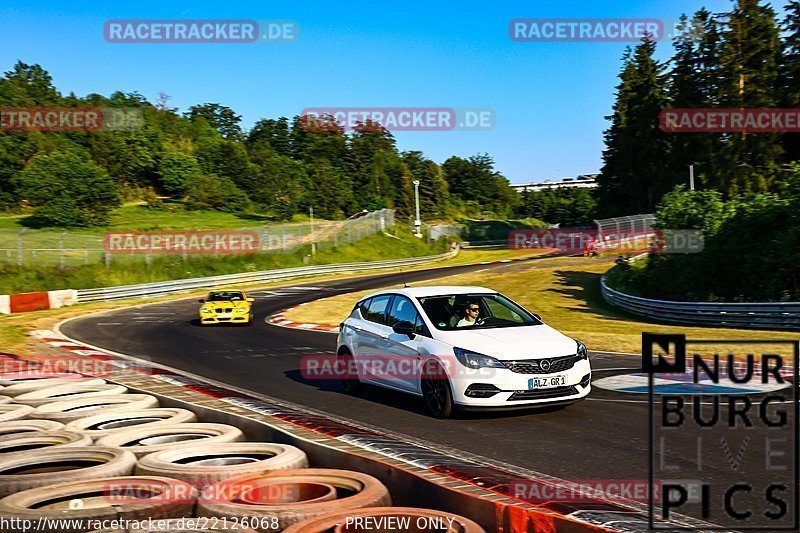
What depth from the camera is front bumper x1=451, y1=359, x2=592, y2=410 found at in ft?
31.5

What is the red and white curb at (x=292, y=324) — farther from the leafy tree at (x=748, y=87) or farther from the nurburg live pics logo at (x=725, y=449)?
the leafy tree at (x=748, y=87)

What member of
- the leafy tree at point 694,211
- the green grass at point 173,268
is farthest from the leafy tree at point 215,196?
the leafy tree at point 694,211

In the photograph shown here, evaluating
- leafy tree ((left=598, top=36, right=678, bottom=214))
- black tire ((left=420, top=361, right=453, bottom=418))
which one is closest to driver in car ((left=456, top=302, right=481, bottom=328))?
black tire ((left=420, top=361, right=453, bottom=418))

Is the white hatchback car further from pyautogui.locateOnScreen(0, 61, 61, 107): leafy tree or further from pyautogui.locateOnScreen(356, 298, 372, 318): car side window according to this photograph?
pyautogui.locateOnScreen(0, 61, 61, 107): leafy tree

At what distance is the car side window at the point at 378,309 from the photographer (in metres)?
11.9

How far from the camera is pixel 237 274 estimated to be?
50.5m

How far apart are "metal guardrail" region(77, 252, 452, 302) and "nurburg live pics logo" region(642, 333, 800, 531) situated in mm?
34293

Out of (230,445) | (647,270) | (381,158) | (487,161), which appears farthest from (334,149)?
(230,445)

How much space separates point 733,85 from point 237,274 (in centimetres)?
4184

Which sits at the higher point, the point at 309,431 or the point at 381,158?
the point at 381,158

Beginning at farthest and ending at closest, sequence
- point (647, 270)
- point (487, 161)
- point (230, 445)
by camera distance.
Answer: point (487, 161) → point (647, 270) → point (230, 445)

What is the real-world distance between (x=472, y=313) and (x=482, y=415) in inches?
59.0

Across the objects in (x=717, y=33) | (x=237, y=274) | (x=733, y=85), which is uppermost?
(x=717, y=33)

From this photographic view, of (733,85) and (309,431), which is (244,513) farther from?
(733,85)
